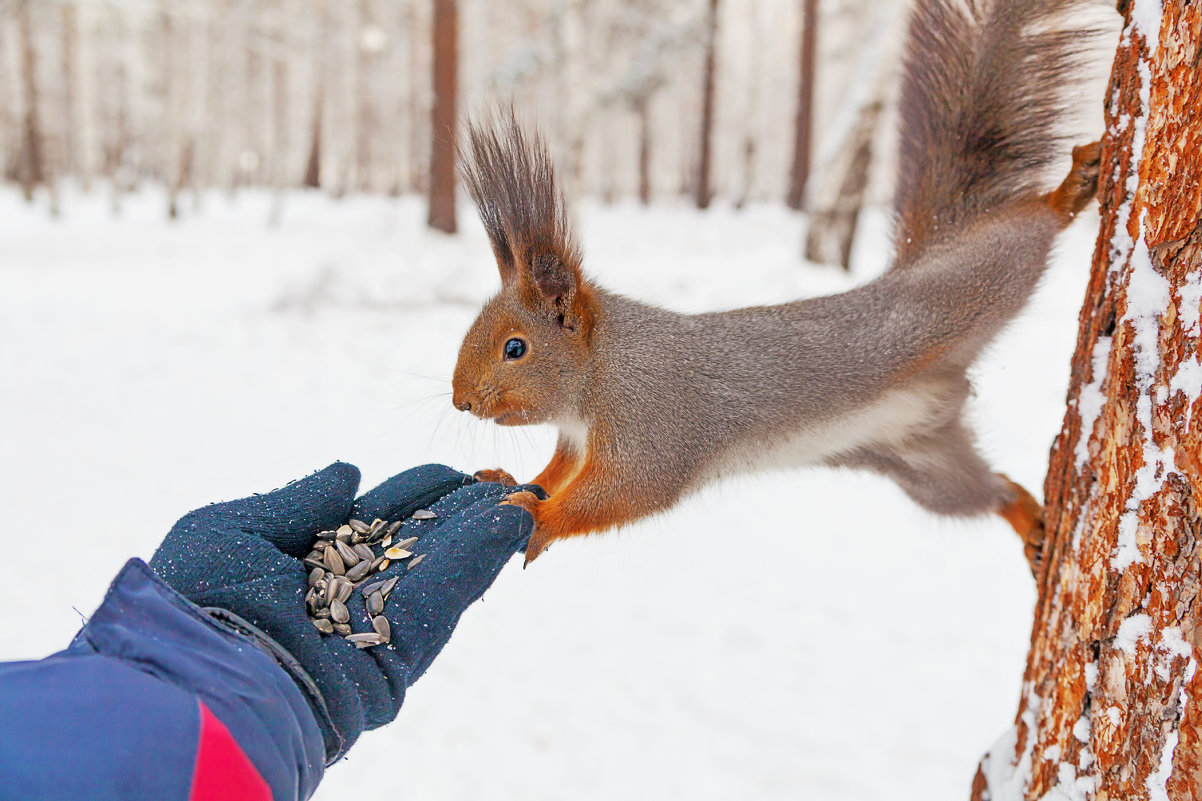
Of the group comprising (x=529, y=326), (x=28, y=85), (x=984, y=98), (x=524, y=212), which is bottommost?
(x=529, y=326)

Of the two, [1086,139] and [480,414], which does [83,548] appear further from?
[1086,139]

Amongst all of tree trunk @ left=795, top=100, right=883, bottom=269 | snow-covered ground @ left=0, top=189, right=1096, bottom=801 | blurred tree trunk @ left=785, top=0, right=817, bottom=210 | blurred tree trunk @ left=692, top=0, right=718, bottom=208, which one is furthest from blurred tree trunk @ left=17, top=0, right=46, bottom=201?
tree trunk @ left=795, top=100, right=883, bottom=269

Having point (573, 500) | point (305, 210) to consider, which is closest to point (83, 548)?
point (573, 500)

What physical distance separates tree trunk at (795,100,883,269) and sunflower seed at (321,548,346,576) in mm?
6631

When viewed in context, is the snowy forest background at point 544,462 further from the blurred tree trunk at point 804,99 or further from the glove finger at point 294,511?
the glove finger at point 294,511

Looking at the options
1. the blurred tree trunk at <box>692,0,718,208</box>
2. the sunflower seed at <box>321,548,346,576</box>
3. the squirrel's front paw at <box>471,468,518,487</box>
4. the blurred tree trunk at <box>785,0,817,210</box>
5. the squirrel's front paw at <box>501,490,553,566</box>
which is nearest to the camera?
the sunflower seed at <box>321,548,346,576</box>

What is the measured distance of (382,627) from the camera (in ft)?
4.22

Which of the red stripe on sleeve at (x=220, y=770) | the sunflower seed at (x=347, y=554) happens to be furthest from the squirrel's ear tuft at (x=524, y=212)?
the red stripe on sleeve at (x=220, y=770)

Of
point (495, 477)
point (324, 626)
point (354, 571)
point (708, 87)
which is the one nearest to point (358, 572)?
point (354, 571)

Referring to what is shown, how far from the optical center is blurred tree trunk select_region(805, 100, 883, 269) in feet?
23.7

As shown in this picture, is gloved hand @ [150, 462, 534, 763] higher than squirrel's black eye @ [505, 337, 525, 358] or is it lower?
lower

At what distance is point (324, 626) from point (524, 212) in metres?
0.79

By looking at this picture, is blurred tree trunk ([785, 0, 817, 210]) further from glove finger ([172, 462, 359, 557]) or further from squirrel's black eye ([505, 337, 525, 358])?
glove finger ([172, 462, 359, 557])

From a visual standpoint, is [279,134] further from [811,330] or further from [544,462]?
[811,330]
